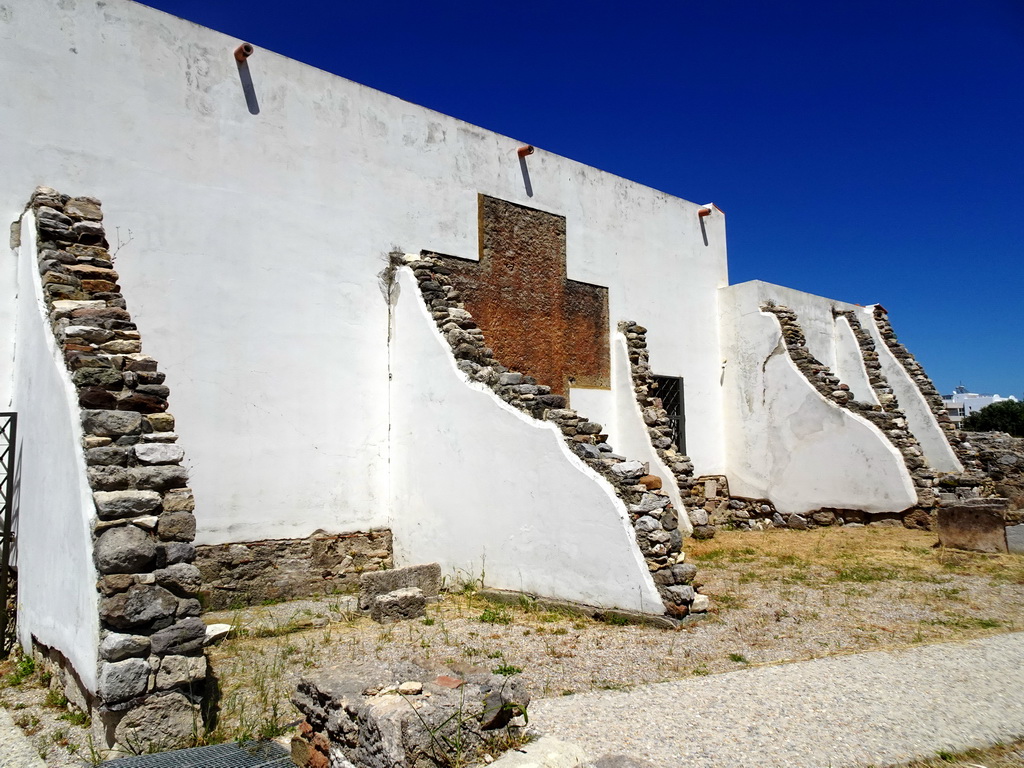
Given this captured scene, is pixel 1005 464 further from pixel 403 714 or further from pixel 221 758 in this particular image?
pixel 221 758

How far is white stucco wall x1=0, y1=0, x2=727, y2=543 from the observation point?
7.95 meters

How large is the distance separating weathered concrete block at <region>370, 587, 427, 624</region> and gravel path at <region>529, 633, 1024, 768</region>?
10.1 feet

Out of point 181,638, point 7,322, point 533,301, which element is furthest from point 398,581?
point 533,301

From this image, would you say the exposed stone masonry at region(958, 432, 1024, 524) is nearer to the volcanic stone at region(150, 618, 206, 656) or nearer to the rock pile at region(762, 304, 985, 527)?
the rock pile at region(762, 304, 985, 527)

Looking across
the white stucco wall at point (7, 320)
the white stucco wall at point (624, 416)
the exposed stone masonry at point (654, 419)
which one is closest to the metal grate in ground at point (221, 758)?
the white stucco wall at point (7, 320)

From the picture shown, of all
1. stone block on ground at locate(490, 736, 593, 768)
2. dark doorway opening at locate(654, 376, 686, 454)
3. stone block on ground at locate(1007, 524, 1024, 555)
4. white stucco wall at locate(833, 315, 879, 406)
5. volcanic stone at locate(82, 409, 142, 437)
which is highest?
white stucco wall at locate(833, 315, 879, 406)

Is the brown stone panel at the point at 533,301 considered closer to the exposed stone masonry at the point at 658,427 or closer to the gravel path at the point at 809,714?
the exposed stone masonry at the point at 658,427

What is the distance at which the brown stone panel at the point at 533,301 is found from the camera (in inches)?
444

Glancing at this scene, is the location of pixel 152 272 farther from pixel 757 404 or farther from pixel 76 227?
pixel 757 404

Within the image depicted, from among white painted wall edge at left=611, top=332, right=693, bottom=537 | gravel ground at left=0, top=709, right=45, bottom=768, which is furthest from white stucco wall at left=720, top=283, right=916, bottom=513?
gravel ground at left=0, top=709, right=45, bottom=768

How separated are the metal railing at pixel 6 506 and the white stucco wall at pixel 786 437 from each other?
12455 millimetres

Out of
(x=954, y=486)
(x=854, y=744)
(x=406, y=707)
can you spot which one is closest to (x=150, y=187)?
(x=406, y=707)

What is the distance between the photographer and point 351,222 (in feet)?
32.7

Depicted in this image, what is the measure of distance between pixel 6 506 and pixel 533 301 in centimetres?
757
